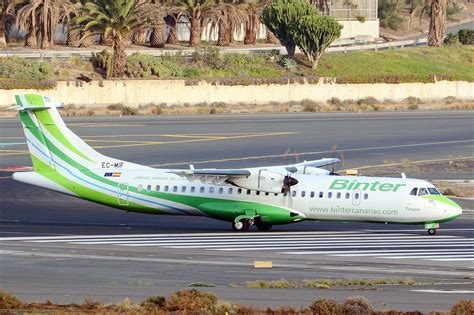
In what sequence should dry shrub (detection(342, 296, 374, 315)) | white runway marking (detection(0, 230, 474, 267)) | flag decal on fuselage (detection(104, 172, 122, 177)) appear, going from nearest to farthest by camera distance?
dry shrub (detection(342, 296, 374, 315))
white runway marking (detection(0, 230, 474, 267))
flag decal on fuselage (detection(104, 172, 122, 177))

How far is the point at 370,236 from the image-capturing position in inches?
1833

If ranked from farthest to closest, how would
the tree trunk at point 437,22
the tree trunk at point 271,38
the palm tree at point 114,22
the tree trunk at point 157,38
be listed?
the tree trunk at point 271,38 → the tree trunk at point 437,22 → the tree trunk at point 157,38 → the palm tree at point 114,22

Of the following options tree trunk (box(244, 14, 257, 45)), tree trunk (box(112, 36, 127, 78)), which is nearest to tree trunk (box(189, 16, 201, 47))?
tree trunk (box(244, 14, 257, 45))

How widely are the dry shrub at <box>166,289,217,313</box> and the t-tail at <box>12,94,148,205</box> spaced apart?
21331 millimetres

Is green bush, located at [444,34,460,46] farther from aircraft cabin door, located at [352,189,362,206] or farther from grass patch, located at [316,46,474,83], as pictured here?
aircraft cabin door, located at [352,189,362,206]

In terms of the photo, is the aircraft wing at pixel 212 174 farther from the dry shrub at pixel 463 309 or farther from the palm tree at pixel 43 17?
the palm tree at pixel 43 17

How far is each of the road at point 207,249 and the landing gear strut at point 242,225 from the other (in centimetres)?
62

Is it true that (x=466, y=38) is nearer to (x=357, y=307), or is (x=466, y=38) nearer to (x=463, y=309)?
(x=463, y=309)

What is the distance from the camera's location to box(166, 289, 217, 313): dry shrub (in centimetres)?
2686

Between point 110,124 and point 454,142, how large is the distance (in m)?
26.1

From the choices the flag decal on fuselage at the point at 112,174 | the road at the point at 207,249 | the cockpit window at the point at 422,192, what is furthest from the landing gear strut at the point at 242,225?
the cockpit window at the point at 422,192

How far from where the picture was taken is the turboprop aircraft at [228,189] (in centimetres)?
4597

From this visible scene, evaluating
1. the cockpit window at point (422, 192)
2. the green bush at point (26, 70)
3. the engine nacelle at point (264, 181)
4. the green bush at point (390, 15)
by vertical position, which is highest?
the green bush at point (390, 15)

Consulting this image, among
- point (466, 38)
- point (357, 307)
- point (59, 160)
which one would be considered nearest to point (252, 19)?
point (466, 38)
